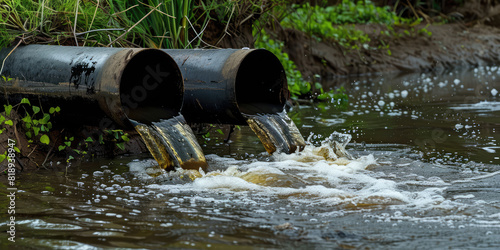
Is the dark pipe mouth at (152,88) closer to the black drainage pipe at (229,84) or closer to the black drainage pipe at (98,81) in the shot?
the black drainage pipe at (98,81)

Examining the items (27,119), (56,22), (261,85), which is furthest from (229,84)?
(56,22)

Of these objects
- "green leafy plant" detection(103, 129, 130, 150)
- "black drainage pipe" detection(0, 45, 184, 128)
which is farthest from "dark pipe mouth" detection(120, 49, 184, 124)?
"green leafy plant" detection(103, 129, 130, 150)

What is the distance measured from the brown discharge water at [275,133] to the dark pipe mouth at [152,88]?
0.61 meters

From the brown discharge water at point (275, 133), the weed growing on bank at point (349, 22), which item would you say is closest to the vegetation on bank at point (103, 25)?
the brown discharge water at point (275, 133)

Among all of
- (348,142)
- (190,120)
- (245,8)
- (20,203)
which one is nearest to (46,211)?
(20,203)

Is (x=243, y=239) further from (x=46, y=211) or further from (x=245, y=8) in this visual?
(x=245, y=8)

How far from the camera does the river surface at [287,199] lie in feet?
9.99

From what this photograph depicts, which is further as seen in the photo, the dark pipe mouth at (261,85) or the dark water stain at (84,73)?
the dark pipe mouth at (261,85)

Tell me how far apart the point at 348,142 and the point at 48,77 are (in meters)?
2.65

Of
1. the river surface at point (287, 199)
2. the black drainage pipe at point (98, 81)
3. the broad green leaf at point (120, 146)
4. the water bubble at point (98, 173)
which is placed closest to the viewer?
the river surface at point (287, 199)

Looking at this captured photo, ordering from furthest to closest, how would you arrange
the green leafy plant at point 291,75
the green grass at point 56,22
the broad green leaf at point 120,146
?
1. the green leafy plant at point 291,75
2. the broad green leaf at point 120,146
3. the green grass at point 56,22

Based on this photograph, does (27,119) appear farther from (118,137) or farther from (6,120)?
(118,137)

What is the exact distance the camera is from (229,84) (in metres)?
4.96

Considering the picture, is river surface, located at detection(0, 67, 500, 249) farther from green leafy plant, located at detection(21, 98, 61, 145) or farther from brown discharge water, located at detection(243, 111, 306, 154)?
green leafy plant, located at detection(21, 98, 61, 145)
